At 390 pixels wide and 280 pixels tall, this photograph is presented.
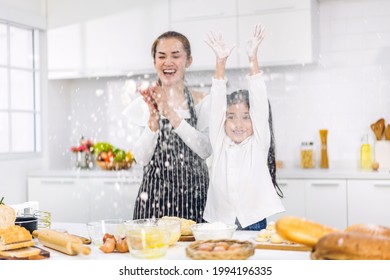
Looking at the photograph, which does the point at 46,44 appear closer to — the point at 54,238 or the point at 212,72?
the point at 212,72

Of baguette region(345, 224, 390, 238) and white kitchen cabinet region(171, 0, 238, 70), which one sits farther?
white kitchen cabinet region(171, 0, 238, 70)

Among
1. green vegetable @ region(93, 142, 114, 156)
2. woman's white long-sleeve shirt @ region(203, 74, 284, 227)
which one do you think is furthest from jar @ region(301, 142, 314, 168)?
green vegetable @ region(93, 142, 114, 156)

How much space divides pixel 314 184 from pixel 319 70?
0.33m

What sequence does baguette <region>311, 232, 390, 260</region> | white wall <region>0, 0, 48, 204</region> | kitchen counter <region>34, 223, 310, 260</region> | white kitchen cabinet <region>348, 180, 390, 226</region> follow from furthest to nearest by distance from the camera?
white wall <region>0, 0, 48, 204</region> → white kitchen cabinet <region>348, 180, 390, 226</region> → kitchen counter <region>34, 223, 310, 260</region> → baguette <region>311, 232, 390, 260</region>

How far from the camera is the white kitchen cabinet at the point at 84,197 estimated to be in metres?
1.38

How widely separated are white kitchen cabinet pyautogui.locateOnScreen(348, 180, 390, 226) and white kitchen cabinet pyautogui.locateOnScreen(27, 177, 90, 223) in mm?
622

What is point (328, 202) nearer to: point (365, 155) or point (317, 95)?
point (365, 155)

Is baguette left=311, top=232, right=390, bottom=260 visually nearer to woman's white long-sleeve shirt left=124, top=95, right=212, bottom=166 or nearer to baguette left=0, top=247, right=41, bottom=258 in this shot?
baguette left=0, top=247, right=41, bottom=258

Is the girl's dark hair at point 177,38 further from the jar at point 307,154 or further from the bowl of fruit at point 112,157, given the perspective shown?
the jar at point 307,154

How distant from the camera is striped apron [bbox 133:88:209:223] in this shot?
1119 mm

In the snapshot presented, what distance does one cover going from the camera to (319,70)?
57.6 inches

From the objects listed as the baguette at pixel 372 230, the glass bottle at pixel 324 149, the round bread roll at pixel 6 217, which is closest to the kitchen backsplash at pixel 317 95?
the glass bottle at pixel 324 149

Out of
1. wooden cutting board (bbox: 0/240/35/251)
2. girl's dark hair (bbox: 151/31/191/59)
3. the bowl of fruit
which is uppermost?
girl's dark hair (bbox: 151/31/191/59)
